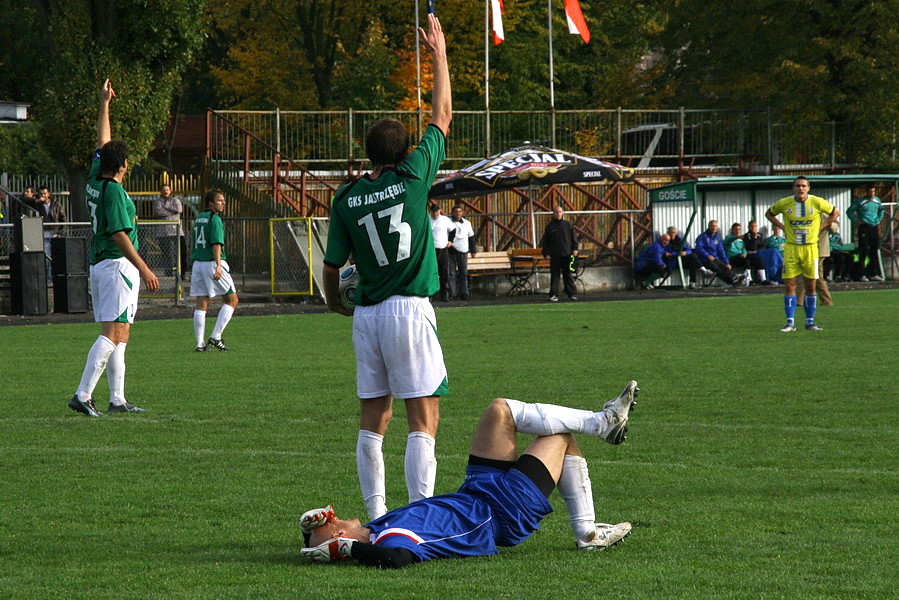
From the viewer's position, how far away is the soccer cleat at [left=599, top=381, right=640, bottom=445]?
5.93 m

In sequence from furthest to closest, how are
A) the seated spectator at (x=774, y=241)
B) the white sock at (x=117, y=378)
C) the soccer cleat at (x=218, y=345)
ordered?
the seated spectator at (x=774, y=241) → the soccer cleat at (x=218, y=345) → the white sock at (x=117, y=378)

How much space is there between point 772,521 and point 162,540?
9.85 ft

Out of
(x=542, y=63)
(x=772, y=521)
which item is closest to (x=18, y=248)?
(x=772, y=521)

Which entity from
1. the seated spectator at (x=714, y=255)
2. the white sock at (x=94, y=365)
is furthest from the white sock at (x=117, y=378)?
the seated spectator at (x=714, y=255)

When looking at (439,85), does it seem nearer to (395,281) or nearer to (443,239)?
(395,281)

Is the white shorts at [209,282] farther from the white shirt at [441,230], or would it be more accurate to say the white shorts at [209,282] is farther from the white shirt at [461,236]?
the white shirt at [461,236]

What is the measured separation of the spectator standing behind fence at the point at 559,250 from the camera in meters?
29.1

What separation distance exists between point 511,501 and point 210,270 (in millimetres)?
12728

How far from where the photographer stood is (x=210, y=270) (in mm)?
17906

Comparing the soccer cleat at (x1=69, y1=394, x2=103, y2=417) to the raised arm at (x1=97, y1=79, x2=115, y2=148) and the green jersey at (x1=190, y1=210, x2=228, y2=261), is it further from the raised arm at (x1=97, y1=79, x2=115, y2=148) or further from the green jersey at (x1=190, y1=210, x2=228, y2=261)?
the green jersey at (x1=190, y1=210, x2=228, y2=261)

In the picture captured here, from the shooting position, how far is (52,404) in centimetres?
1202

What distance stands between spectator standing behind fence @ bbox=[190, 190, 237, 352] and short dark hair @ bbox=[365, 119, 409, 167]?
11222 mm

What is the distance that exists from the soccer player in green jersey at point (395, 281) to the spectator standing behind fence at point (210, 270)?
11.2 metres

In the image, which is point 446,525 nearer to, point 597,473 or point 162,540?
point 162,540
